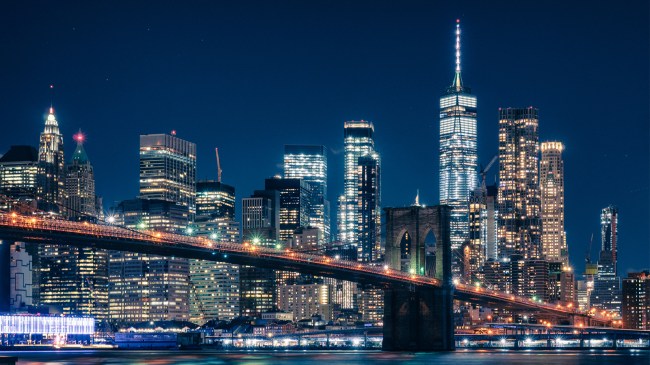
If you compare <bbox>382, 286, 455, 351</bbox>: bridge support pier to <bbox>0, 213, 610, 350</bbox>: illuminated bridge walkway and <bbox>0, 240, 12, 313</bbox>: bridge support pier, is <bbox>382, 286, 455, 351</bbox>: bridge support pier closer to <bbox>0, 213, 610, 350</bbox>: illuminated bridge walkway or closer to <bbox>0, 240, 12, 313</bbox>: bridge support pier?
<bbox>0, 213, 610, 350</bbox>: illuminated bridge walkway

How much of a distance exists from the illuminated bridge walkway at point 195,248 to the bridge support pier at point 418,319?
0.42m

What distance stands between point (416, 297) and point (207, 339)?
51.4 m

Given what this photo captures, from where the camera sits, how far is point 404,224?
4264 inches

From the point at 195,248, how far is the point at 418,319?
68.6 feet

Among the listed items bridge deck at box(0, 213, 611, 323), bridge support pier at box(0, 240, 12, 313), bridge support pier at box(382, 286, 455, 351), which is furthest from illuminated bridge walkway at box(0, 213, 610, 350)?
bridge support pier at box(0, 240, 12, 313)

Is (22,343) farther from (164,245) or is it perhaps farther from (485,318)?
(485,318)

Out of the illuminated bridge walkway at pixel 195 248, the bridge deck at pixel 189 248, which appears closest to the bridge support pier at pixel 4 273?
the illuminated bridge walkway at pixel 195 248

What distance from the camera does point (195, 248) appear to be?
3465 inches

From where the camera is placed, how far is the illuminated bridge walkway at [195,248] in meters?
75.3

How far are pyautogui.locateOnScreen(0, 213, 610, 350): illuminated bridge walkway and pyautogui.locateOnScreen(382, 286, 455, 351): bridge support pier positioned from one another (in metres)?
0.42

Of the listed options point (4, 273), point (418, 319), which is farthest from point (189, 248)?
point (4, 273)

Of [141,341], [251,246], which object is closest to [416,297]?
[251,246]

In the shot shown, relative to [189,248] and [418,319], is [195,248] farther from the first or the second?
[418,319]

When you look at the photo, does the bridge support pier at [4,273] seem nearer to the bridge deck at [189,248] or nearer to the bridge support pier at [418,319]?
the bridge deck at [189,248]
